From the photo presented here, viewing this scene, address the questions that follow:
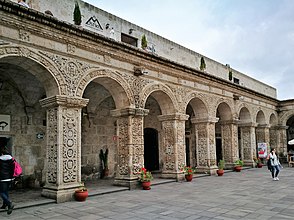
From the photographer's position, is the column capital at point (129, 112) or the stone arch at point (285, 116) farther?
the stone arch at point (285, 116)

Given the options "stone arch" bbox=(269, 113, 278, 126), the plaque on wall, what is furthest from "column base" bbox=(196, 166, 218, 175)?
"stone arch" bbox=(269, 113, 278, 126)

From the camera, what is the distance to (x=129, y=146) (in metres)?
9.26

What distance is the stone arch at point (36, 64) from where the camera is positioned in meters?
6.67

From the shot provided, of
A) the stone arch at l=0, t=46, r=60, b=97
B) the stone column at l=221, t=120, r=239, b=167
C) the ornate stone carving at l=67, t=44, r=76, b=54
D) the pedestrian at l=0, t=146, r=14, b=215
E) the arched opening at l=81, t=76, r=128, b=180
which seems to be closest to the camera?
the pedestrian at l=0, t=146, r=14, b=215

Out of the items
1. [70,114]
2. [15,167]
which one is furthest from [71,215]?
[70,114]

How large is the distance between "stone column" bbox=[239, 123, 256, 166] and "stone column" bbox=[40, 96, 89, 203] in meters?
12.1

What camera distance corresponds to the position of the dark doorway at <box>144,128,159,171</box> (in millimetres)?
14094

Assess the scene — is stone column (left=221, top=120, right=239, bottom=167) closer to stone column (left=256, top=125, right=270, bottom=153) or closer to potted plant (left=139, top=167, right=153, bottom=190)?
stone column (left=256, top=125, right=270, bottom=153)

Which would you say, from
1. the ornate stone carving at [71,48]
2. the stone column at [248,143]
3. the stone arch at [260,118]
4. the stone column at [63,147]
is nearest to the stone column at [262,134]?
the stone arch at [260,118]

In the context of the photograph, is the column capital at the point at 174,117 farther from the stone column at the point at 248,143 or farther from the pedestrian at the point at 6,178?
the stone column at the point at 248,143

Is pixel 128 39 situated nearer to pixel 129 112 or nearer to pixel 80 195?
pixel 129 112

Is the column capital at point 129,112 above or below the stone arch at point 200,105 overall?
below

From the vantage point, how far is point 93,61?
845cm

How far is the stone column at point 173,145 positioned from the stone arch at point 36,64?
5040 millimetres
